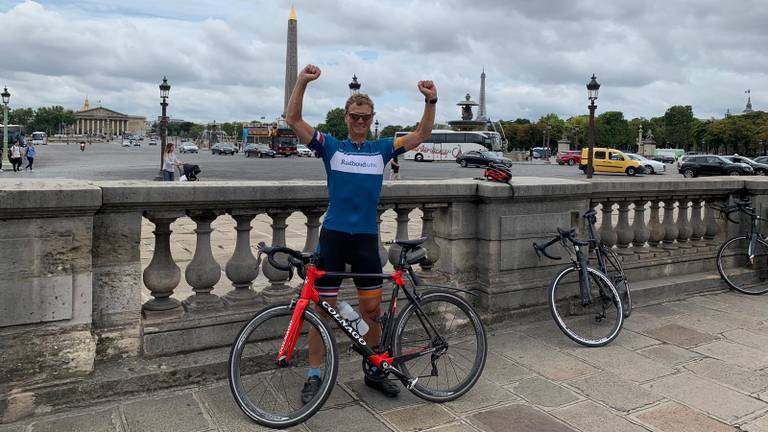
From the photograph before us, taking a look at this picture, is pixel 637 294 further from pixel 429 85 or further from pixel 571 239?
pixel 429 85

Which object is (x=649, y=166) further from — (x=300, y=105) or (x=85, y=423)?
(x=85, y=423)

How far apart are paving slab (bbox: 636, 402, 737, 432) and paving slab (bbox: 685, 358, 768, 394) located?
63cm

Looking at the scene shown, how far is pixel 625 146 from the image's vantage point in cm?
12181

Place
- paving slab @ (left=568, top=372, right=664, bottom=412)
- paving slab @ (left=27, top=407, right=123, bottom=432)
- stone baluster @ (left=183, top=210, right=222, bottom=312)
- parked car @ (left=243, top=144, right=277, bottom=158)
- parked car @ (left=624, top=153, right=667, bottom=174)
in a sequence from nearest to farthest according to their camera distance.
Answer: paving slab @ (left=27, top=407, right=123, bottom=432), paving slab @ (left=568, top=372, right=664, bottom=412), stone baluster @ (left=183, top=210, right=222, bottom=312), parked car @ (left=624, top=153, right=667, bottom=174), parked car @ (left=243, top=144, right=277, bottom=158)

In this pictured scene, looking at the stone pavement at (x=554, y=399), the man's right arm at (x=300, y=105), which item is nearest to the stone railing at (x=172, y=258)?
the stone pavement at (x=554, y=399)

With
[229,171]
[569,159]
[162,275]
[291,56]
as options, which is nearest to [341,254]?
[162,275]

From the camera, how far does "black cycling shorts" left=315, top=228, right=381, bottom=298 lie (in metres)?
3.62

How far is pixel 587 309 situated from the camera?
17.5 feet

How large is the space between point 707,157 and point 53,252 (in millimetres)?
46507

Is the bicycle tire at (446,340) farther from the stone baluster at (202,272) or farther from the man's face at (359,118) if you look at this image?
the stone baluster at (202,272)

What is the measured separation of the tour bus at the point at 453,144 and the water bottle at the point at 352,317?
200 ft

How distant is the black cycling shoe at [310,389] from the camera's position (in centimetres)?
348

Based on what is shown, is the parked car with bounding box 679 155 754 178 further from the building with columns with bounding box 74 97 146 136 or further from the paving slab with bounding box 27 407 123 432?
the building with columns with bounding box 74 97 146 136

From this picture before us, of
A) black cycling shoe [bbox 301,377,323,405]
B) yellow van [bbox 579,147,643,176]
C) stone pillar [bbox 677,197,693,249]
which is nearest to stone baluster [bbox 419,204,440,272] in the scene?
black cycling shoe [bbox 301,377,323,405]
